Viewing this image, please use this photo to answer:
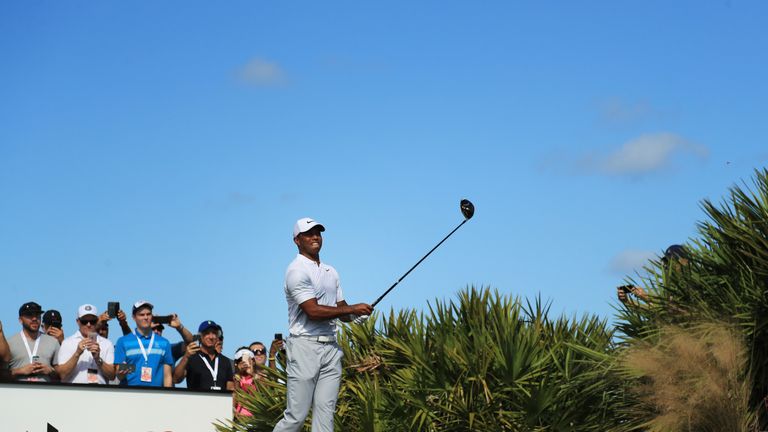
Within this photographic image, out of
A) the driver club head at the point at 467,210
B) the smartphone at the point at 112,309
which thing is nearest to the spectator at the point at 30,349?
the smartphone at the point at 112,309

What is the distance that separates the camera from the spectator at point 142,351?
13.6 m

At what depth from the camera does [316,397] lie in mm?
9461

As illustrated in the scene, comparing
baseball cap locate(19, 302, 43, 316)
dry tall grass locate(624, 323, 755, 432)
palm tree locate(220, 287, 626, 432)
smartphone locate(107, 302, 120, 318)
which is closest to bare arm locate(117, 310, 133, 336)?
smartphone locate(107, 302, 120, 318)

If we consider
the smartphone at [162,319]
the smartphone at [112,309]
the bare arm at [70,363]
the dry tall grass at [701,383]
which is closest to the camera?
the dry tall grass at [701,383]

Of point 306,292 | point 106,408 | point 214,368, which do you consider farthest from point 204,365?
point 306,292

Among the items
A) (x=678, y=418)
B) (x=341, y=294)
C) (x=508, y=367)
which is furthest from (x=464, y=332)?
(x=678, y=418)

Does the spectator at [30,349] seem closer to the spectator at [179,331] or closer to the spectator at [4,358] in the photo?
the spectator at [4,358]

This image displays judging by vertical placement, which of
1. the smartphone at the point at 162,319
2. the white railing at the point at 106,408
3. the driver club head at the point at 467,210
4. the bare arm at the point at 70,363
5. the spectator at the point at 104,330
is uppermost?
the driver club head at the point at 467,210

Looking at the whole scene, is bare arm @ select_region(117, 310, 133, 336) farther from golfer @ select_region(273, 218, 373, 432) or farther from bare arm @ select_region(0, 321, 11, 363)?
golfer @ select_region(273, 218, 373, 432)

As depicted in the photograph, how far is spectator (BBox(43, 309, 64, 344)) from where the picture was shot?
13.1 meters

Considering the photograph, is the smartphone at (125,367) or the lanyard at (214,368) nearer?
the smartphone at (125,367)

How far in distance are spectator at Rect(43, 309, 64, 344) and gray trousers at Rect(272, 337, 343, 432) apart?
4.74 m

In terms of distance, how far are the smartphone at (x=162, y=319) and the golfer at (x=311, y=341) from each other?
539 centimetres

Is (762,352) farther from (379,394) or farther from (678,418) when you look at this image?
(379,394)
